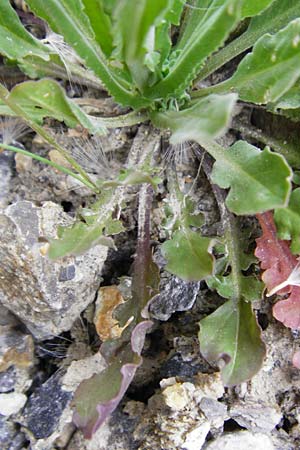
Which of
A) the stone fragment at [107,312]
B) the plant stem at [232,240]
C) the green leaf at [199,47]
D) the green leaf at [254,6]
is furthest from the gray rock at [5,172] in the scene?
the green leaf at [254,6]

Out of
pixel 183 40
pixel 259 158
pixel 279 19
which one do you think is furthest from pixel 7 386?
pixel 279 19

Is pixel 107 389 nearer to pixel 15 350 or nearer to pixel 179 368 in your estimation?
pixel 179 368

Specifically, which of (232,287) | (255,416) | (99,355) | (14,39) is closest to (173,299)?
(232,287)

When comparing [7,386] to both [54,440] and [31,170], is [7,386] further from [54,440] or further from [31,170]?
[31,170]

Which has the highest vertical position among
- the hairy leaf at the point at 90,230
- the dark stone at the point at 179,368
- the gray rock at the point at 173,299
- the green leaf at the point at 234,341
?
the hairy leaf at the point at 90,230

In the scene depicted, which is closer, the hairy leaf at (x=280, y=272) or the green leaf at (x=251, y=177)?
the green leaf at (x=251, y=177)

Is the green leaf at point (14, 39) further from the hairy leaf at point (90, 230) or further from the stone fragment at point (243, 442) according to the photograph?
the stone fragment at point (243, 442)
